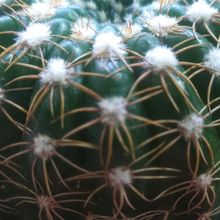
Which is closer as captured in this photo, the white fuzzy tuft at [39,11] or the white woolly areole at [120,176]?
the white woolly areole at [120,176]

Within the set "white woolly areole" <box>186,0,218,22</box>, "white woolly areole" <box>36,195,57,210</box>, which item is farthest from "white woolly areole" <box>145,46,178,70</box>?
"white woolly areole" <box>36,195,57,210</box>

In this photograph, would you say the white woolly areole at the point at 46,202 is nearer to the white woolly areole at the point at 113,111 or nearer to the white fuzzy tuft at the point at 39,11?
the white woolly areole at the point at 113,111

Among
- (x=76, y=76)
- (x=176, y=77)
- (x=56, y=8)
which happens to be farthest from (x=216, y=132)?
(x=56, y=8)

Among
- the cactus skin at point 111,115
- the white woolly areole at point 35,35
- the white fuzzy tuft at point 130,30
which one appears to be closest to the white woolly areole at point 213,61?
the cactus skin at point 111,115

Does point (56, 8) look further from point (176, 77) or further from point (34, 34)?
point (176, 77)

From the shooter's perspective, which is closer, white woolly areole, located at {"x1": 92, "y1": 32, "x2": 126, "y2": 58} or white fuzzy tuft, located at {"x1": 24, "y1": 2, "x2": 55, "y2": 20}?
white woolly areole, located at {"x1": 92, "y1": 32, "x2": 126, "y2": 58}

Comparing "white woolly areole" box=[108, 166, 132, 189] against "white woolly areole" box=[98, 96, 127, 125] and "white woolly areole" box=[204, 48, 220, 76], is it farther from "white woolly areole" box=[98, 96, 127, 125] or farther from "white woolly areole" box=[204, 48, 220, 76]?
"white woolly areole" box=[204, 48, 220, 76]
